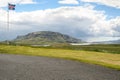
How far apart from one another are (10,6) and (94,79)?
253 ft

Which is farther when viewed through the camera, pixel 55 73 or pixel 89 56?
pixel 89 56

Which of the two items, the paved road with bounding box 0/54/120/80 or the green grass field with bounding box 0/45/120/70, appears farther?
the green grass field with bounding box 0/45/120/70

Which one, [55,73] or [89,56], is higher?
[55,73]

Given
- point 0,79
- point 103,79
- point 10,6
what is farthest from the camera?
point 10,6

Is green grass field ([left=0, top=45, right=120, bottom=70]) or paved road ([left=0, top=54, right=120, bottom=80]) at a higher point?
paved road ([left=0, top=54, right=120, bottom=80])

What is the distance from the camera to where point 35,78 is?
86.0 feet

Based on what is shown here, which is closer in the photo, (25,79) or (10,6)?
(25,79)

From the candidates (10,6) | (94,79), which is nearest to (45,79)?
(94,79)

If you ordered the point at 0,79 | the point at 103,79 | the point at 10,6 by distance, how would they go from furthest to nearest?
1. the point at 10,6
2. the point at 103,79
3. the point at 0,79

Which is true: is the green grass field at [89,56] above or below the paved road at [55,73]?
below

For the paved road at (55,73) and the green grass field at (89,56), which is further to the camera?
the green grass field at (89,56)

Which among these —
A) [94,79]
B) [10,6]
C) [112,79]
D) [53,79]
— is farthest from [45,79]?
[10,6]

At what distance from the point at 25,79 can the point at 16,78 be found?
1.13 meters

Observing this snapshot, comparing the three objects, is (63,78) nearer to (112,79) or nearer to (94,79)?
(94,79)
